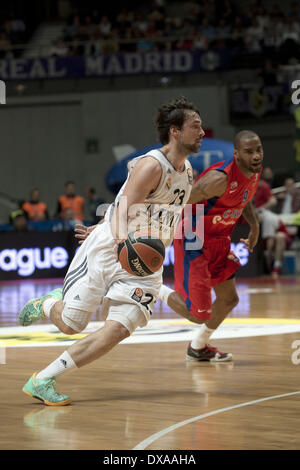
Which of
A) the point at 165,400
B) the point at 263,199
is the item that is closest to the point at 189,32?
the point at 263,199

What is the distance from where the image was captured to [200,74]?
72.8 feet

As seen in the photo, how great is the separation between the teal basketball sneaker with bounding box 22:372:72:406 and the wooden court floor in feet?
0.18

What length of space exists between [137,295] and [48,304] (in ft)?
2.47

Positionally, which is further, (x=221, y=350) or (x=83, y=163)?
(x=83, y=163)

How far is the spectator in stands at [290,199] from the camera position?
53.5 ft

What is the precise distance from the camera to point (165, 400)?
16.1 ft

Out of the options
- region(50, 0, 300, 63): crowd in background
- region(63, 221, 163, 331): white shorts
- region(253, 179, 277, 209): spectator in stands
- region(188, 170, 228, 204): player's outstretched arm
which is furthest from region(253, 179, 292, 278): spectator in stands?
region(63, 221, 163, 331): white shorts

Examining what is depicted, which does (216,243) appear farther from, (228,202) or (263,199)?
(263,199)

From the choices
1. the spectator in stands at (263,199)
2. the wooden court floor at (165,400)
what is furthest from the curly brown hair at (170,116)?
the spectator in stands at (263,199)

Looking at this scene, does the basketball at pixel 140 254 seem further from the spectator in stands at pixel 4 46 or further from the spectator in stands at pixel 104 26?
the spectator in stands at pixel 104 26

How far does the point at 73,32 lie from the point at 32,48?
127cm

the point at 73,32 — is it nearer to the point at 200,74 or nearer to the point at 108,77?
the point at 108,77

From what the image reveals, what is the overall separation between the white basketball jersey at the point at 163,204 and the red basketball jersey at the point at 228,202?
3.99 feet
